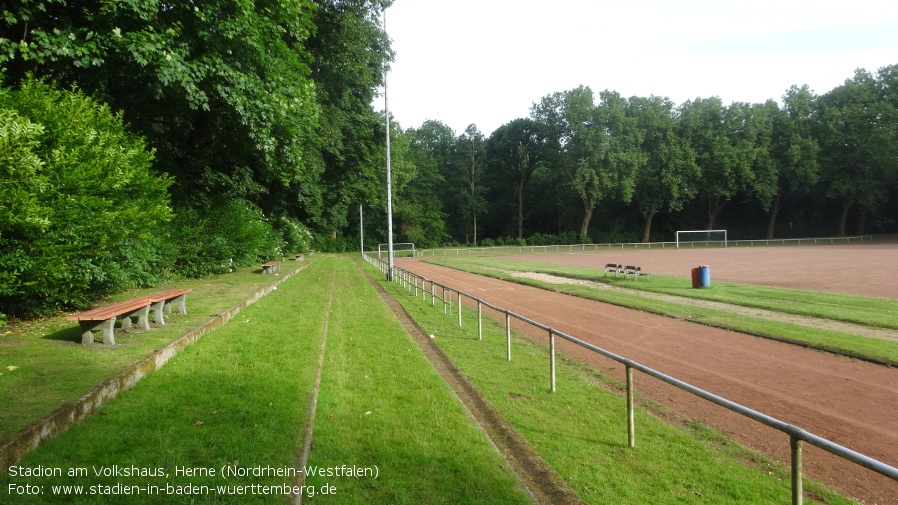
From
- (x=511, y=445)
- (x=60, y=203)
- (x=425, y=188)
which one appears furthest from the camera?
(x=425, y=188)

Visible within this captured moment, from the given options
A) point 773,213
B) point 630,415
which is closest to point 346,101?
A: point 630,415

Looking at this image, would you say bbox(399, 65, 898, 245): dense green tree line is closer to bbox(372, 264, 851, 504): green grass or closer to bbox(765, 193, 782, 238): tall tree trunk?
bbox(765, 193, 782, 238): tall tree trunk

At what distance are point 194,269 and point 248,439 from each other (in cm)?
1527

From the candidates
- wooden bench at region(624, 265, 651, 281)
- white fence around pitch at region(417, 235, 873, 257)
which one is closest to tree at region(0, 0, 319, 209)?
wooden bench at region(624, 265, 651, 281)

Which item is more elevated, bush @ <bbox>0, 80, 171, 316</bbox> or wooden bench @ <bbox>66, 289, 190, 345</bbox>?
bush @ <bbox>0, 80, 171, 316</bbox>

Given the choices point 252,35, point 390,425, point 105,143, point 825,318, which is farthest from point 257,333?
point 825,318

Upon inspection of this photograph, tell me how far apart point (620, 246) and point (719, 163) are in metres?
16.3

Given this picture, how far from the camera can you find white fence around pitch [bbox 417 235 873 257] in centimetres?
6181

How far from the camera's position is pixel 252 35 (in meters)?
11.8

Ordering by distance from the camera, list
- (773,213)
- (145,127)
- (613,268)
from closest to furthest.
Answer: (145,127) < (613,268) < (773,213)

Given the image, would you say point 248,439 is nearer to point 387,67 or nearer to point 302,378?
point 302,378

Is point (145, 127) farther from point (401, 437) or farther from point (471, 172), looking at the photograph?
point (471, 172)

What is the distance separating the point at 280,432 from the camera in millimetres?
4723

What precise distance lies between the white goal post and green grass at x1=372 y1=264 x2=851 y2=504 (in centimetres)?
6116
